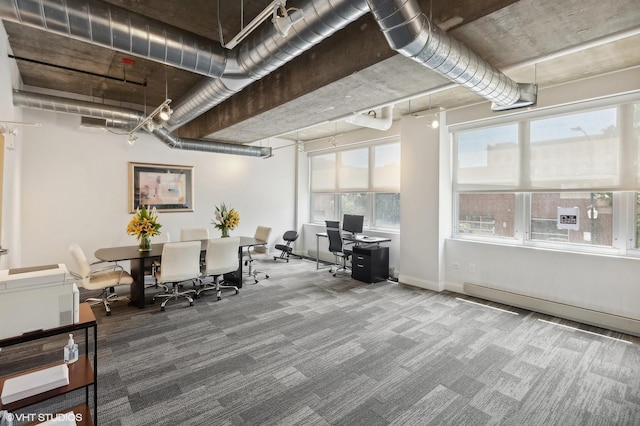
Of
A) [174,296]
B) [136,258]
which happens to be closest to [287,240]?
[174,296]

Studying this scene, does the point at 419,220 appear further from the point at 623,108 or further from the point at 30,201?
the point at 30,201

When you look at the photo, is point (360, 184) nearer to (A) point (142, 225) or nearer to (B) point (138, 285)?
(A) point (142, 225)

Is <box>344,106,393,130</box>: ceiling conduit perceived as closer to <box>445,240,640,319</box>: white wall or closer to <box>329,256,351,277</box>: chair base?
<box>445,240,640,319</box>: white wall

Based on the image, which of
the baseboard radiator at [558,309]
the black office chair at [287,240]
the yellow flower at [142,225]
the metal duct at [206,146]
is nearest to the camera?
the baseboard radiator at [558,309]

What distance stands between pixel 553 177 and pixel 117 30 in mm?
5159

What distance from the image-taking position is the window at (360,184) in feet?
21.0

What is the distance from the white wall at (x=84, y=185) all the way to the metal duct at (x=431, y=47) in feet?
17.8

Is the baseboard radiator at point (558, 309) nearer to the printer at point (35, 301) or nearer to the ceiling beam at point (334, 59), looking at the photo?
the ceiling beam at point (334, 59)

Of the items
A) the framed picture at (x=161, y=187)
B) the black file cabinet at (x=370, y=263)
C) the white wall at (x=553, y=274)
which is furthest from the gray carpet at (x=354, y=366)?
the framed picture at (x=161, y=187)

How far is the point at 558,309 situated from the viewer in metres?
3.99

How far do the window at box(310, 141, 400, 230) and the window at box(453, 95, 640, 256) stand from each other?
4.52 ft

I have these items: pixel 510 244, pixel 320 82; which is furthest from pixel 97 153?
pixel 510 244

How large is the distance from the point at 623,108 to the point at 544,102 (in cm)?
81

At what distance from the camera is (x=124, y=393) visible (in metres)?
2.39
